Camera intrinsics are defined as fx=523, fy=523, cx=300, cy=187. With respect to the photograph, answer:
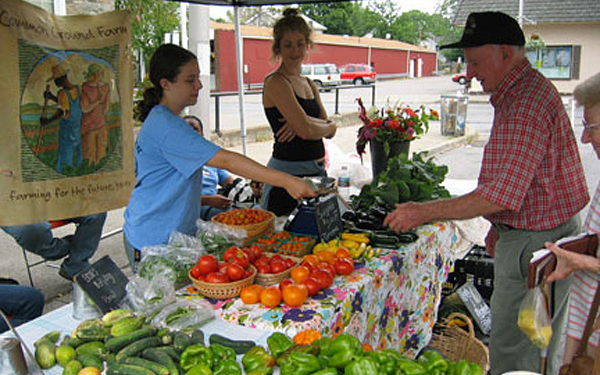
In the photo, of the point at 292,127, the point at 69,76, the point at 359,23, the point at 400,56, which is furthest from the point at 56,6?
the point at 359,23

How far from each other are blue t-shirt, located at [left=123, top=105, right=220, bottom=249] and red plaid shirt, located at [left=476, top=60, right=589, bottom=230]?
138 centimetres

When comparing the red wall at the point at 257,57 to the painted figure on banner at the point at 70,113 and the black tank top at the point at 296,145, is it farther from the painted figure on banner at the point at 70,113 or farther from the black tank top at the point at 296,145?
the painted figure on banner at the point at 70,113

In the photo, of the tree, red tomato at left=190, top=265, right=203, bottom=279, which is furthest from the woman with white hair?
the tree

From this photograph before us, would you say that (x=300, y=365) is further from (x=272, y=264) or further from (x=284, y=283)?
(x=272, y=264)

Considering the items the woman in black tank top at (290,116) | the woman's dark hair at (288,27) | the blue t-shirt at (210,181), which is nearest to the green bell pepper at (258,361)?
the woman in black tank top at (290,116)

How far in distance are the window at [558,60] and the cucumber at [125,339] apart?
22.7 meters

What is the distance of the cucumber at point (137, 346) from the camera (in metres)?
1.67

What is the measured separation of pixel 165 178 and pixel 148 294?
803mm

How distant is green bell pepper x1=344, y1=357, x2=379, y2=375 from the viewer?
144 cm

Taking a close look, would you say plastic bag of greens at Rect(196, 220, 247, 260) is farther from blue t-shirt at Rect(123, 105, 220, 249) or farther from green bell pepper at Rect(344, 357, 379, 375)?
green bell pepper at Rect(344, 357, 379, 375)

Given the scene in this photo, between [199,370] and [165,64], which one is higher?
[165,64]

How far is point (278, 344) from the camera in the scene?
1.76 m

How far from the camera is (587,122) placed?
2135 millimetres

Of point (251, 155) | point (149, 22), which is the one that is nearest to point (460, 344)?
point (251, 155)
